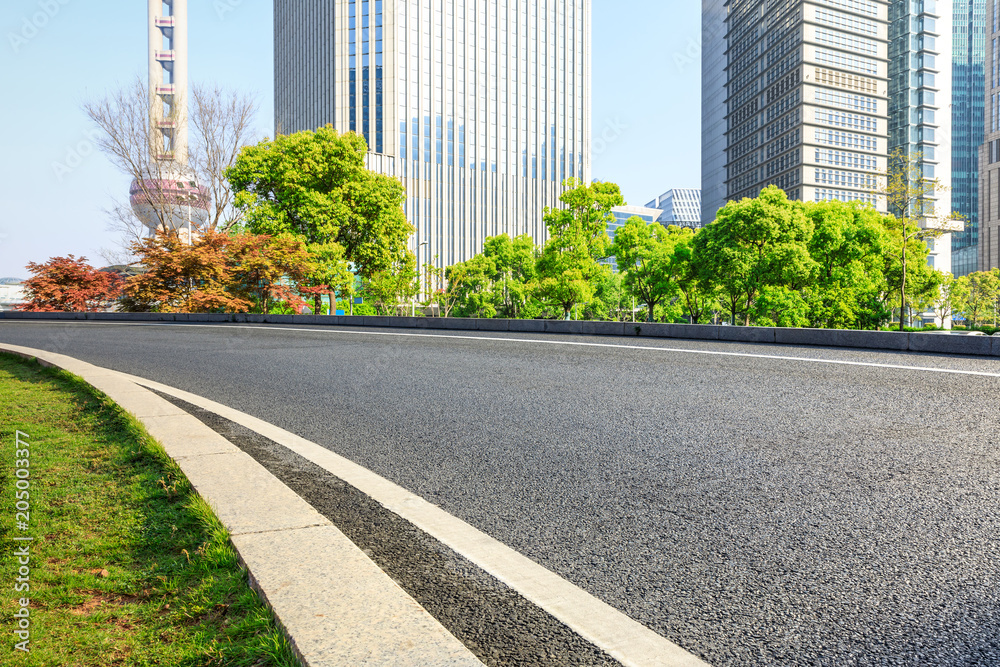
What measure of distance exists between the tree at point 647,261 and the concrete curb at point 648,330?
83.3ft

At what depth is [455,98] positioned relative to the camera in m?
97.2

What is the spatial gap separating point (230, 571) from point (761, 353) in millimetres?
9122

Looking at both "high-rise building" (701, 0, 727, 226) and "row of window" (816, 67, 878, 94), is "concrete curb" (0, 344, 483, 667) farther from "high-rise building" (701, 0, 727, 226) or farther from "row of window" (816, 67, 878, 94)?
"high-rise building" (701, 0, 727, 226)

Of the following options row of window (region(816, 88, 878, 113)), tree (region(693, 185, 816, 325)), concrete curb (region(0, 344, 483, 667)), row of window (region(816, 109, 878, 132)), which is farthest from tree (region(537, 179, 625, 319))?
row of window (region(816, 88, 878, 113))

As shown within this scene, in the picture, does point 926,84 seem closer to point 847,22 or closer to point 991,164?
point 847,22

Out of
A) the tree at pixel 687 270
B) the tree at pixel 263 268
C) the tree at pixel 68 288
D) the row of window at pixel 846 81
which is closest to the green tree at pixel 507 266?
the tree at pixel 687 270

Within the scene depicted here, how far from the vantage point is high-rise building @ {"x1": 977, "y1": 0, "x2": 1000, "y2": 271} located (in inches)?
4028

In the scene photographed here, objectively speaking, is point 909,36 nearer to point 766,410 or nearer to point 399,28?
point 399,28

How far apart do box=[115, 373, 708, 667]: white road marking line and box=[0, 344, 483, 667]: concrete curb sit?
44cm

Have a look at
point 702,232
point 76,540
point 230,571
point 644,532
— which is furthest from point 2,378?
point 702,232

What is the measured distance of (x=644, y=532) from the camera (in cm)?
285

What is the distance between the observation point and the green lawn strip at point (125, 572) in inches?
76.4

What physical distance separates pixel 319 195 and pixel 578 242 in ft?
56.4

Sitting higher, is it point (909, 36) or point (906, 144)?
point (909, 36)
